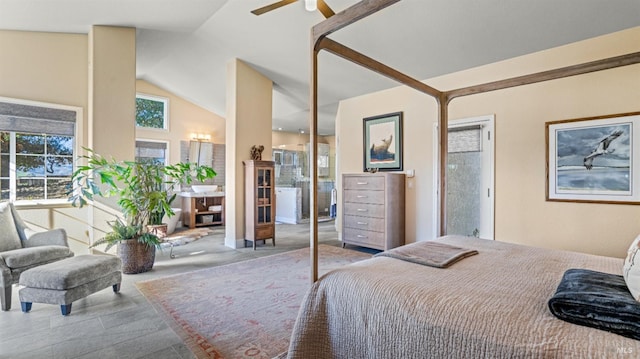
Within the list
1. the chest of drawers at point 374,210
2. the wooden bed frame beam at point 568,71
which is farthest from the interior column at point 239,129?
the wooden bed frame beam at point 568,71

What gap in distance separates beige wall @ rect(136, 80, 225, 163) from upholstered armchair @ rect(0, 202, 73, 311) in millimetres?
4236

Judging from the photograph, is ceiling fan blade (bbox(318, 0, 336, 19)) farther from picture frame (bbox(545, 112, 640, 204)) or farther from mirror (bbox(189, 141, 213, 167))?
mirror (bbox(189, 141, 213, 167))

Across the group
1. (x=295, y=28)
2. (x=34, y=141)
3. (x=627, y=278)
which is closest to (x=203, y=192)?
(x=34, y=141)

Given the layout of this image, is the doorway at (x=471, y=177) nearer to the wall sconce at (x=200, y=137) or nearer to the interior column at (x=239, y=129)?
the interior column at (x=239, y=129)

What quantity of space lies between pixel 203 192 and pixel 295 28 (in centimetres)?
456

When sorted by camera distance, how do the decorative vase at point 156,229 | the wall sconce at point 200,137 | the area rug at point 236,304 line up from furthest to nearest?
the wall sconce at point 200,137 → the decorative vase at point 156,229 → the area rug at point 236,304

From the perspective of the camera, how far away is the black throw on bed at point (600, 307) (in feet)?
3.26

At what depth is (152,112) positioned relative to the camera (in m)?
7.20

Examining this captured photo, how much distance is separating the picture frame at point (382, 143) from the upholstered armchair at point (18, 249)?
4188mm

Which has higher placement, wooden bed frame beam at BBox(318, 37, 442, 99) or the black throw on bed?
wooden bed frame beam at BBox(318, 37, 442, 99)

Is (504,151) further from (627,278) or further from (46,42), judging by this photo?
(46,42)

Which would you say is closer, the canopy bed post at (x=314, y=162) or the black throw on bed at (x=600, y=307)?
the black throw on bed at (x=600, y=307)

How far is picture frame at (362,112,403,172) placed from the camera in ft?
16.3

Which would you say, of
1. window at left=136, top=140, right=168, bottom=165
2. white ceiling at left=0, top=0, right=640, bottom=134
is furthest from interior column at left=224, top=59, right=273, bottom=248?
window at left=136, top=140, right=168, bottom=165
